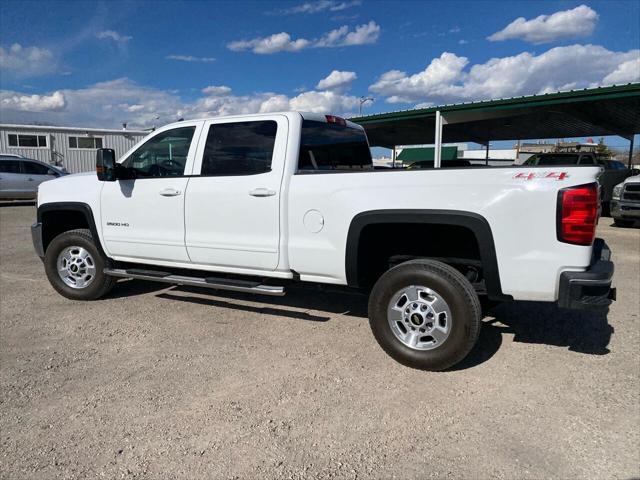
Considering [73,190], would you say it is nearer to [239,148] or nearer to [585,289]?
[239,148]

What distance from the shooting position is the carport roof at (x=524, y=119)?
15.3 metres

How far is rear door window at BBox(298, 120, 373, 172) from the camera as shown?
14.9 ft

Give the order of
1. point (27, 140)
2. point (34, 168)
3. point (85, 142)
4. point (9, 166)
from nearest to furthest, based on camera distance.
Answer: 1. point (9, 166)
2. point (34, 168)
3. point (27, 140)
4. point (85, 142)

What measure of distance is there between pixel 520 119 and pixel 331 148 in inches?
776

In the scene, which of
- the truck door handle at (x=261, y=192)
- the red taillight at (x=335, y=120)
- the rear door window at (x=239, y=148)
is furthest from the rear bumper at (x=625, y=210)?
the truck door handle at (x=261, y=192)

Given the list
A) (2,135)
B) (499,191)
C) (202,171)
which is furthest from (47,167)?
(499,191)

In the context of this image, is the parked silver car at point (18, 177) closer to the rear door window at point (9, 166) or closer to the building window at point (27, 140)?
the rear door window at point (9, 166)

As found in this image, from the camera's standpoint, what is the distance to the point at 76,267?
5559 mm

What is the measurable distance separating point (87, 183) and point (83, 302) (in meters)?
1.38

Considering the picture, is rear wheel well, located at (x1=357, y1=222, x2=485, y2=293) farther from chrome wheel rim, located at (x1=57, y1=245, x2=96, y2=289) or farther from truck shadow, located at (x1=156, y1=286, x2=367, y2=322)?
chrome wheel rim, located at (x1=57, y1=245, x2=96, y2=289)

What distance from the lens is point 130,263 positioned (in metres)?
5.79

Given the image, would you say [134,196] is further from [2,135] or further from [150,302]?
[2,135]

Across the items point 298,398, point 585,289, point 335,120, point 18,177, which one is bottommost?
point 298,398

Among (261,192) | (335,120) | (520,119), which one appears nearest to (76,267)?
(261,192)
